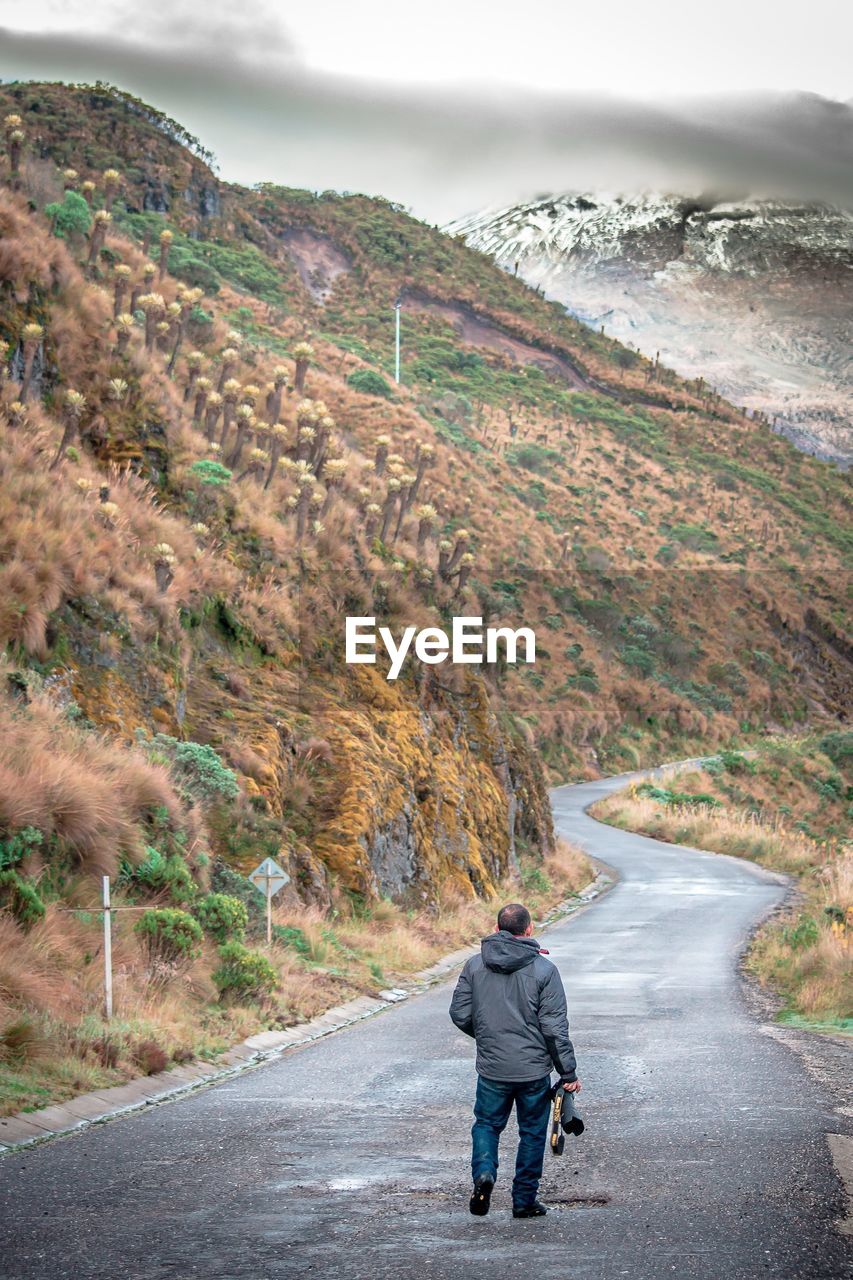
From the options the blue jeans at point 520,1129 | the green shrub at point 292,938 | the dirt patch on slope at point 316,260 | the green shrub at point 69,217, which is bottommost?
the green shrub at point 292,938

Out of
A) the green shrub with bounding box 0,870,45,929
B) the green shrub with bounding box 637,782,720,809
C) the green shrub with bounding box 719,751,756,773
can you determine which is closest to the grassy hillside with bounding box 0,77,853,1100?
the green shrub with bounding box 0,870,45,929

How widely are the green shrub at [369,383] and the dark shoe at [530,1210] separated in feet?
212

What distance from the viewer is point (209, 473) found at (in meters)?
27.9

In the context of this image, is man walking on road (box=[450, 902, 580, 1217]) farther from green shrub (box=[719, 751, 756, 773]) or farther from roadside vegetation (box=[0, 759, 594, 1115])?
green shrub (box=[719, 751, 756, 773])

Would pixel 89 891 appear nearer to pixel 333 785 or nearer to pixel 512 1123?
pixel 512 1123

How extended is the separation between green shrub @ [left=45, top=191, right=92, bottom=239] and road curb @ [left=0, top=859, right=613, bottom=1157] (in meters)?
23.1

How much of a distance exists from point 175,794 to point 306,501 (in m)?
12.5

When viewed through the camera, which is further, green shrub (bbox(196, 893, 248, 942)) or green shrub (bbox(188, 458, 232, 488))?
green shrub (bbox(188, 458, 232, 488))

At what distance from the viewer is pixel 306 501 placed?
29391 millimetres

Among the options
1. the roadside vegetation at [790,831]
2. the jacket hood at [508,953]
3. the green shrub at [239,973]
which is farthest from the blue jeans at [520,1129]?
the roadside vegetation at [790,831]

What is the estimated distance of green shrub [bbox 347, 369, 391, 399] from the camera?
72.4 metres

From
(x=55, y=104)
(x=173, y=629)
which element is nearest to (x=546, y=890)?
(x=173, y=629)

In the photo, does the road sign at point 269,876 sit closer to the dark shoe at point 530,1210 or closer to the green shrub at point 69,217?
the dark shoe at point 530,1210

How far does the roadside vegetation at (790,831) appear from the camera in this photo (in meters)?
19.2
